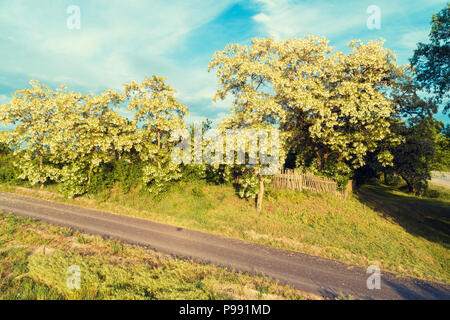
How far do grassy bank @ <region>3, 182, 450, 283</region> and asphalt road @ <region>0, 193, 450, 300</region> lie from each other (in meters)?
1.08

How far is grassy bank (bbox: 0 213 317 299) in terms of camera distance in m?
7.68

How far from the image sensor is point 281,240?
46.8 ft

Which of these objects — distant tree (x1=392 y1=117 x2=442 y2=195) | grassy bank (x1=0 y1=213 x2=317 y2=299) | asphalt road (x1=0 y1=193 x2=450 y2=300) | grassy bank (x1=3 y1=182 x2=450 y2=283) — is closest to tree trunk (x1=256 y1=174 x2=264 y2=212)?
grassy bank (x1=3 y1=182 x2=450 y2=283)

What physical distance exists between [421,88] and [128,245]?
88.8 feet

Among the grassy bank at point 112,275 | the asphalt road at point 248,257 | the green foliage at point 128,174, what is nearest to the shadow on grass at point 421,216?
the asphalt road at point 248,257

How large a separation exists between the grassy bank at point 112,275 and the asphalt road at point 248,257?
3.64 ft

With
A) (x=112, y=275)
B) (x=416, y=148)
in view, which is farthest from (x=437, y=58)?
(x=112, y=275)

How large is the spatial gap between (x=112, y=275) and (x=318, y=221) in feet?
47.5

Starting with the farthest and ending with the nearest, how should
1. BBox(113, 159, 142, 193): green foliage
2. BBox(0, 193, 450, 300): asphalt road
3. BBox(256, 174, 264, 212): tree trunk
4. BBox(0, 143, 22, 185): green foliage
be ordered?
BBox(0, 143, 22, 185): green foliage < BBox(113, 159, 142, 193): green foliage < BBox(256, 174, 264, 212): tree trunk < BBox(0, 193, 450, 300): asphalt road

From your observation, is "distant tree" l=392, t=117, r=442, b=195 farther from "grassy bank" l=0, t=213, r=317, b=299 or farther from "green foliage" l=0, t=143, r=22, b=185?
"green foliage" l=0, t=143, r=22, b=185

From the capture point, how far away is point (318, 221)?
1681cm

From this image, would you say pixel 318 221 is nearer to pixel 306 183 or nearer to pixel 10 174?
pixel 306 183

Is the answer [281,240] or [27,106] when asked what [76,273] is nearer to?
[281,240]
